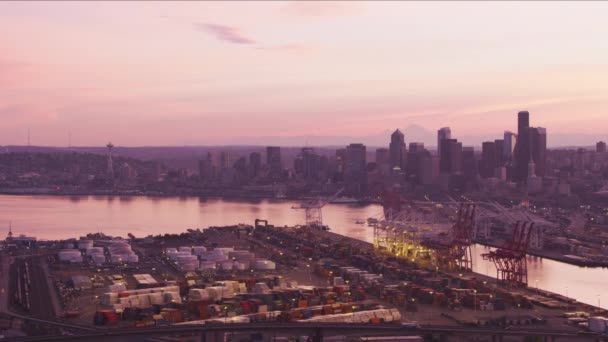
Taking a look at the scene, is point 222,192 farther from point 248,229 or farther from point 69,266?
point 69,266

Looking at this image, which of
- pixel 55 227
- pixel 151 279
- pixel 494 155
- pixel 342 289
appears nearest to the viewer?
pixel 342 289

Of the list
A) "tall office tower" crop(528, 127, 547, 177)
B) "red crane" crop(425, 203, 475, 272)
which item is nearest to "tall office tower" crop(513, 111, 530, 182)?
"tall office tower" crop(528, 127, 547, 177)

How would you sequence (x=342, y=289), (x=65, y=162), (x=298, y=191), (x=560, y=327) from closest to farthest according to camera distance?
1. (x=560, y=327)
2. (x=342, y=289)
3. (x=298, y=191)
4. (x=65, y=162)

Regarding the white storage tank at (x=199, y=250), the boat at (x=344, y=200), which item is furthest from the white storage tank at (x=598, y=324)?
the boat at (x=344, y=200)

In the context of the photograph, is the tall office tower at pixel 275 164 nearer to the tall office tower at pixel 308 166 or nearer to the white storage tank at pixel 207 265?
the tall office tower at pixel 308 166

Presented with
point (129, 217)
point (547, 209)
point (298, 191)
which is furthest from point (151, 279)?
point (298, 191)

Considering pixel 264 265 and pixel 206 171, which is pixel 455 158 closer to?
pixel 206 171

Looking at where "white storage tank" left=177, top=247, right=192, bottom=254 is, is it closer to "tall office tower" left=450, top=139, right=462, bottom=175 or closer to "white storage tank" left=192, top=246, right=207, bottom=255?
"white storage tank" left=192, top=246, right=207, bottom=255

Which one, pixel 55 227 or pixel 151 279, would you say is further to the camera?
pixel 55 227
